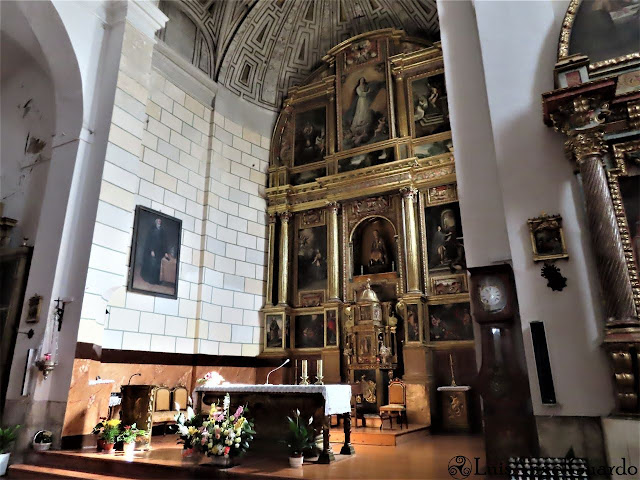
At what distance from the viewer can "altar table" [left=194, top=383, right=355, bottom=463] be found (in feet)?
19.6

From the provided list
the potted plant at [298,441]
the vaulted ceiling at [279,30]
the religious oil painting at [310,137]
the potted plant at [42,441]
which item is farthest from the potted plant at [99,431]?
the vaulted ceiling at [279,30]

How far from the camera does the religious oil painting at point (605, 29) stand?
574 cm

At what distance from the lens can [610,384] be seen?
4977 millimetres

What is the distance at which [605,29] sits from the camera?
5859 millimetres

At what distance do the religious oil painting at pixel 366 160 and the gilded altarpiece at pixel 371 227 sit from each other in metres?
0.03

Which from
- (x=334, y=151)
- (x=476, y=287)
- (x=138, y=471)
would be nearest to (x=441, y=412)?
(x=476, y=287)

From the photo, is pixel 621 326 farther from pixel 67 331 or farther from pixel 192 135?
pixel 192 135

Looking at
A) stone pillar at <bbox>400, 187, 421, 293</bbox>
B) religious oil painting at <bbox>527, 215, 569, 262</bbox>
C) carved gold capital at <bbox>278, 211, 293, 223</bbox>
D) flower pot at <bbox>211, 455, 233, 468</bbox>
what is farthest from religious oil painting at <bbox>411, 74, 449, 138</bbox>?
flower pot at <bbox>211, 455, 233, 468</bbox>

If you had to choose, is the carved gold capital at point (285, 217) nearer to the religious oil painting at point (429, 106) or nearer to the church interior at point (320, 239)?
the church interior at point (320, 239)

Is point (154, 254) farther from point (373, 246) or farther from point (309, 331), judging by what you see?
point (373, 246)

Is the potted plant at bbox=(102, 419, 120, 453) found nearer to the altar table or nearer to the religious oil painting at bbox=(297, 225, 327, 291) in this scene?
the altar table

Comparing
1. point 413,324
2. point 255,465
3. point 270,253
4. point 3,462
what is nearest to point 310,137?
point 270,253

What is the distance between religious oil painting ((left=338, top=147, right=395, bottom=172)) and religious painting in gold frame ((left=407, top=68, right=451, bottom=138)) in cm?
79

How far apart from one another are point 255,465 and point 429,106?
9221mm
